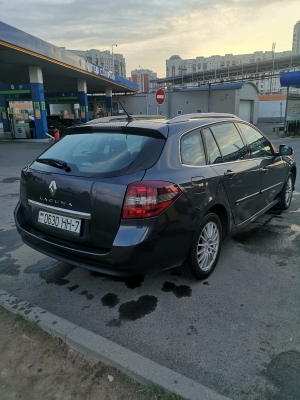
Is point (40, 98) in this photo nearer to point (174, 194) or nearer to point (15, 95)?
point (15, 95)

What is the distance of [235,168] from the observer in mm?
3549

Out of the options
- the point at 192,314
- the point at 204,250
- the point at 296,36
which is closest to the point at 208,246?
the point at 204,250

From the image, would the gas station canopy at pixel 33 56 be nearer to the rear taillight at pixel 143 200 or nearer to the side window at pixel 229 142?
the side window at pixel 229 142

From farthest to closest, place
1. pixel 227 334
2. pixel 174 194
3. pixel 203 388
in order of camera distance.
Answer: pixel 174 194, pixel 227 334, pixel 203 388

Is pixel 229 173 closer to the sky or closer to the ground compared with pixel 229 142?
closer to the ground

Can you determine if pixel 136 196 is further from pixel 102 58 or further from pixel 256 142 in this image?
→ pixel 102 58

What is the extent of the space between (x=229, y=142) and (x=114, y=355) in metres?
2.64

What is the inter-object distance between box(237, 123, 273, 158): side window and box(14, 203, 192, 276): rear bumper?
6.41 feet

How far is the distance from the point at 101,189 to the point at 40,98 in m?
19.1

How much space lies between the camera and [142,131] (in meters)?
2.86

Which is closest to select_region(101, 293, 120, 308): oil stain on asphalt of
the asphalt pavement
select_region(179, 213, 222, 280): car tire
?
the asphalt pavement

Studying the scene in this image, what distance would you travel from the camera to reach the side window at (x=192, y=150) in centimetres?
292

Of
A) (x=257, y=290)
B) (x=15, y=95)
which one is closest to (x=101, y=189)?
(x=257, y=290)

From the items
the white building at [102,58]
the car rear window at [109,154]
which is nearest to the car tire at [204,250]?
the car rear window at [109,154]
